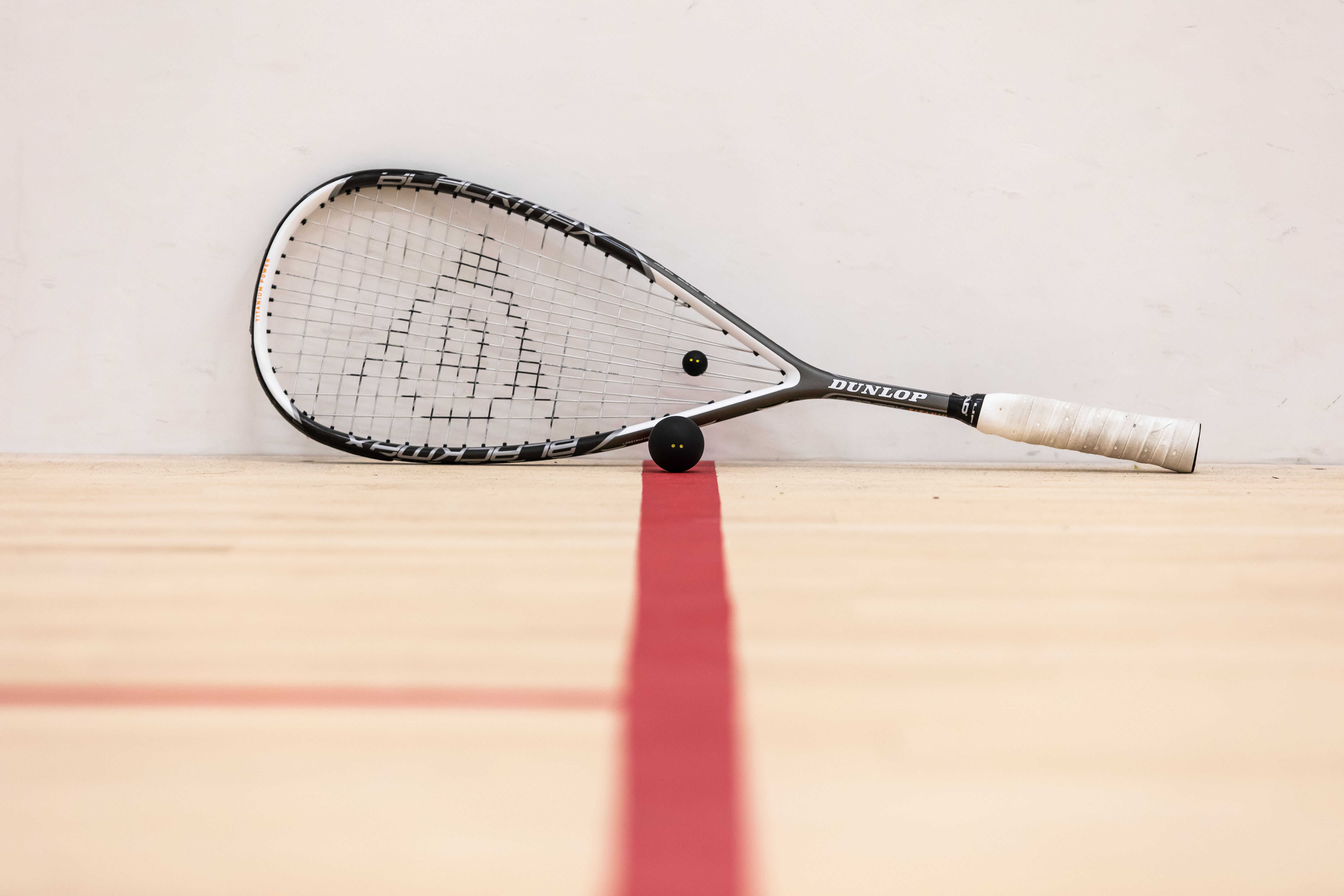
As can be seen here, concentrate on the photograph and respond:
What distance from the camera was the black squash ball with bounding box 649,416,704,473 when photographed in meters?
1.44

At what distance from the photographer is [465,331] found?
174 cm

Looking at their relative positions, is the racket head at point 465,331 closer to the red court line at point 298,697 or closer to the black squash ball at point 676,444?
the black squash ball at point 676,444

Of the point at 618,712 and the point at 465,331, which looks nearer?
the point at 618,712

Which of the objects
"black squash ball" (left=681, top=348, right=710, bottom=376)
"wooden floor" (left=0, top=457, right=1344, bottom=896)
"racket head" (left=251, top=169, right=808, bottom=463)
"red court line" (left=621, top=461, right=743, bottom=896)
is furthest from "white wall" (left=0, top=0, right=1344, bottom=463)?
"red court line" (left=621, top=461, right=743, bottom=896)

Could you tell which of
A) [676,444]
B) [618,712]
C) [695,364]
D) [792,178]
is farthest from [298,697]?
[792,178]

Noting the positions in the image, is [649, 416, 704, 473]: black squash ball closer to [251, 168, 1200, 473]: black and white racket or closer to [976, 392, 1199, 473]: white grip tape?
[251, 168, 1200, 473]: black and white racket

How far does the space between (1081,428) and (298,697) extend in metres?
1.35

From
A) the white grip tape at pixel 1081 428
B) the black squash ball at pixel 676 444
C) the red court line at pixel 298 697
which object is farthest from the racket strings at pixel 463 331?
the red court line at pixel 298 697

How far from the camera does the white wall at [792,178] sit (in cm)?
173

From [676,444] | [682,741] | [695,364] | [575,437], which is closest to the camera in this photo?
[682,741]

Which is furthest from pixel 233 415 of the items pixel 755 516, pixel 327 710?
pixel 327 710

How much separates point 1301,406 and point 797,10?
1.33 metres

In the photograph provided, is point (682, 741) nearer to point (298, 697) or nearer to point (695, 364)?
point (298, 697)

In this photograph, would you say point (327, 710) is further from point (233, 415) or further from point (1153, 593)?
point (233, 415)
